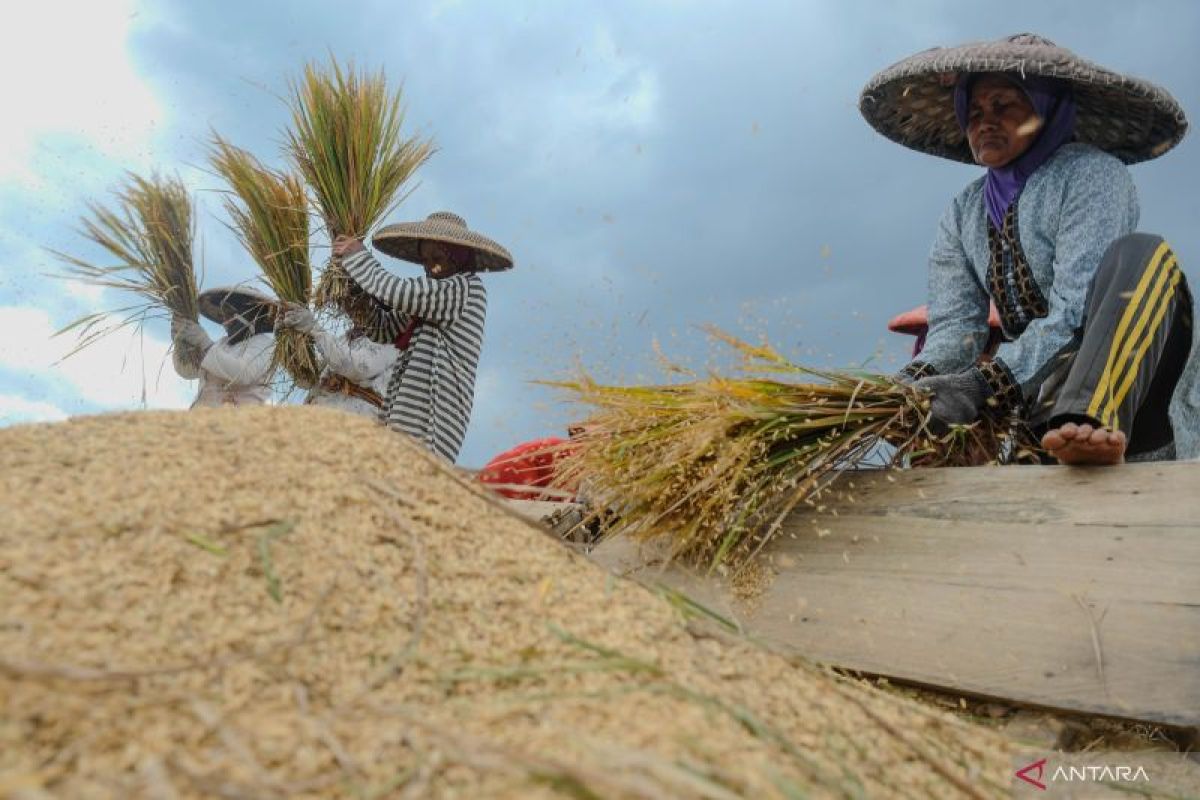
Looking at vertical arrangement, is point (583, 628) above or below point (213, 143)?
below

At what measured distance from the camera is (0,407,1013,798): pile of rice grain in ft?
2.96

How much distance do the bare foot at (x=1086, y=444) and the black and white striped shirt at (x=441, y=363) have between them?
8.78 feet

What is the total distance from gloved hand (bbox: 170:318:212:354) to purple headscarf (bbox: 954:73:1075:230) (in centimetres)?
386

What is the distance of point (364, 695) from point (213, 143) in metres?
3.77

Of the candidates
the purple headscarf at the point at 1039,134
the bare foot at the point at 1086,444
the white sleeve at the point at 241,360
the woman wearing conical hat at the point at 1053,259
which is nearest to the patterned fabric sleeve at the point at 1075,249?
the woman wearing conical hat at the point at 1053,259

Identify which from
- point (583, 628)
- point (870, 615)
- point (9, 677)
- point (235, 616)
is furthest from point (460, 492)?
point (870, 615)

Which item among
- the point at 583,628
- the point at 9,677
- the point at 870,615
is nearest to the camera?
the point at 9,677

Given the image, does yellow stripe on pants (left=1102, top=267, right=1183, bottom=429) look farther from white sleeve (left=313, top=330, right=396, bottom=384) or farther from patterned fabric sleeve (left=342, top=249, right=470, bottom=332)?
white sleeve (left=313, top=330, right=396, bottom=384)

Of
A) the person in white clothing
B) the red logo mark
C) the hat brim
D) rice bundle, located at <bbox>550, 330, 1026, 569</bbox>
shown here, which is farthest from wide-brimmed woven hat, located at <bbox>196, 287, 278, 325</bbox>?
the red logo mark

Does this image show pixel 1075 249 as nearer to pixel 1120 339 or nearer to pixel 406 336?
pixel 1120 339

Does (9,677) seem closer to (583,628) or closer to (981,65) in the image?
(583,628)

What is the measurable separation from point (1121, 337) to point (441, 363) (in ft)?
9.01

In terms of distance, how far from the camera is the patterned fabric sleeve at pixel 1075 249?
2.32 meters

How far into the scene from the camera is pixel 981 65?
2.45 metres
